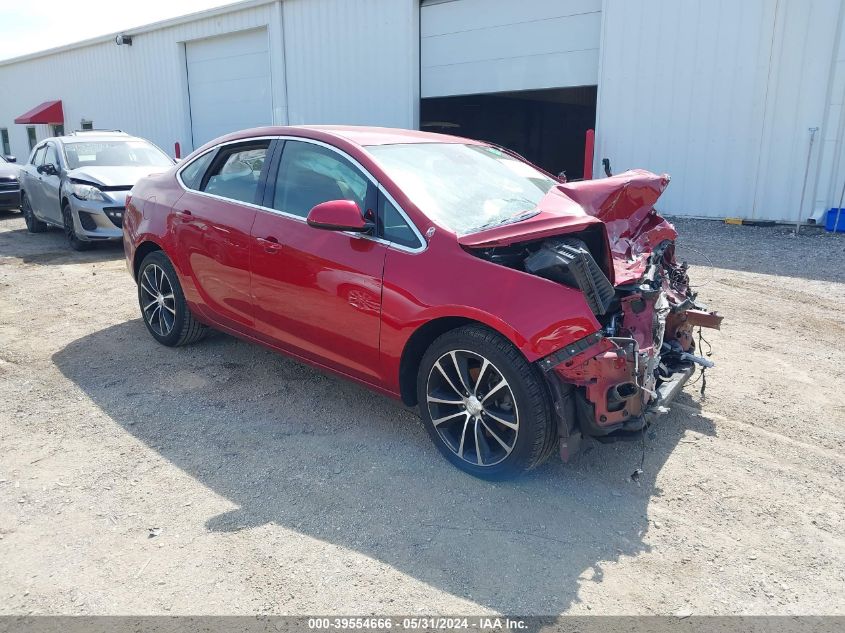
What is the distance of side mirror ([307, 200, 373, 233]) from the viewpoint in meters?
3.47

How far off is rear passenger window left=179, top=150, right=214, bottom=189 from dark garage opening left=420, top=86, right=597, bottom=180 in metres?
12.6

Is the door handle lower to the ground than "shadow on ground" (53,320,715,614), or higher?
higher

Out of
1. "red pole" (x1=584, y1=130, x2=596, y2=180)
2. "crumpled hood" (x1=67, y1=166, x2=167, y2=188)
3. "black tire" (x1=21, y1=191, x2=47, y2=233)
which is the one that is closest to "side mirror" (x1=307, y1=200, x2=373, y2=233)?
"crumpled hood" (x1=67, y1=166, x2=167, y2=188)

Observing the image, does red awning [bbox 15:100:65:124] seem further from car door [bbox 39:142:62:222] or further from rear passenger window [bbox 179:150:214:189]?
rear passenger window [bbox 179:150:214:189]

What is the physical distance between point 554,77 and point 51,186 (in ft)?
29.5

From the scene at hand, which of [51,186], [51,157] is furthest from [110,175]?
[51,157]

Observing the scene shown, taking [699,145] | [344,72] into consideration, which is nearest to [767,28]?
[699,145]

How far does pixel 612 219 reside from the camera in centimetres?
383

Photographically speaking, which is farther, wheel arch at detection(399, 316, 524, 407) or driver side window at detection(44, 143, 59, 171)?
driver side window at detection(44, 143, 59, 171)

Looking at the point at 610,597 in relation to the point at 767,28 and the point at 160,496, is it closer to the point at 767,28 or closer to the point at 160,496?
the point at 160,496

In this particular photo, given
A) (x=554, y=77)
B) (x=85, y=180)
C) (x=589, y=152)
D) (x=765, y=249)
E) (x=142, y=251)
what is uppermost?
(x=554, y=77)

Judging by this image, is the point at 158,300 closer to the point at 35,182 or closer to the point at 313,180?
the point at 313,180

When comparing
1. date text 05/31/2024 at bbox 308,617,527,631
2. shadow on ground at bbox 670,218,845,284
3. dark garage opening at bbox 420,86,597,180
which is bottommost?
date text 05/31/2024 at bbox 308,617,527,631

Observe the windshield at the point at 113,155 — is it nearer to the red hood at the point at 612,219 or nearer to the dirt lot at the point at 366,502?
the dirt lot at the point at 366,502
